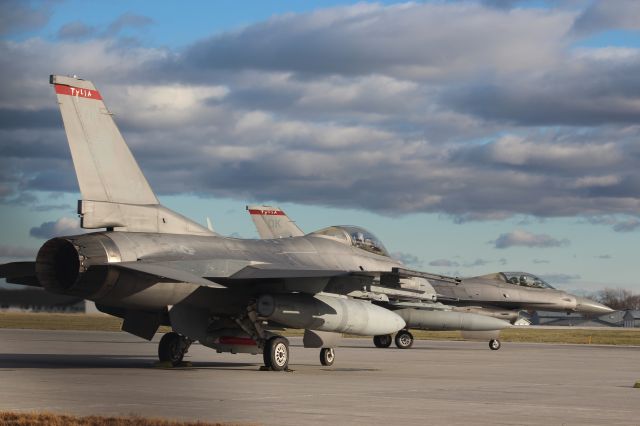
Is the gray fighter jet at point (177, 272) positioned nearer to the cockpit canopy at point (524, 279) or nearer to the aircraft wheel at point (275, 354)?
the aircraft wheel at point (275, 354)

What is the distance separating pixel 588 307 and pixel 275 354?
21557mm

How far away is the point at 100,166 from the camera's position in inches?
746

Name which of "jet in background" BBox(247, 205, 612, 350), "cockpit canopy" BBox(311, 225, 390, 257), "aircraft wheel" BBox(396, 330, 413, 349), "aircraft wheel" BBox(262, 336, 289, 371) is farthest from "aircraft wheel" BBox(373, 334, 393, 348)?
"aircraft wheel" BBox(262, 336, 289, 371)

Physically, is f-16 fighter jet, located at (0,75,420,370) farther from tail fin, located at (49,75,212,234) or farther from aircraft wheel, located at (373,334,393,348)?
aircraft wheel, located at (373,334,393,348)

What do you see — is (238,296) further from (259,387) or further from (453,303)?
(453,303)

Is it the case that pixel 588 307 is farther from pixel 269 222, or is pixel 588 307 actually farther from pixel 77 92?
pixel 77 92

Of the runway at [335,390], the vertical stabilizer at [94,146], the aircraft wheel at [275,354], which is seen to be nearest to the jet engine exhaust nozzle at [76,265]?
the vertical stabilizer at [94,146]

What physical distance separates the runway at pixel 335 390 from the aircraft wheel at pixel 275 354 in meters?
0.46

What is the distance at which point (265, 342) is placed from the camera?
21.2 meters

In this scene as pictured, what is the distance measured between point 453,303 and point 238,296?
650 inches

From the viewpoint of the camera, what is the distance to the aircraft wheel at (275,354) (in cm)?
2097

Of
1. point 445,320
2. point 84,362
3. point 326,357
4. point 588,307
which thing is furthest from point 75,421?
point 588,307

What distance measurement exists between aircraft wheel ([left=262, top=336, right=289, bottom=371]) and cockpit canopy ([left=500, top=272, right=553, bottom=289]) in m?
18.5

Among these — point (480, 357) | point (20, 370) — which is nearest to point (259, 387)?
point (20, 370)
